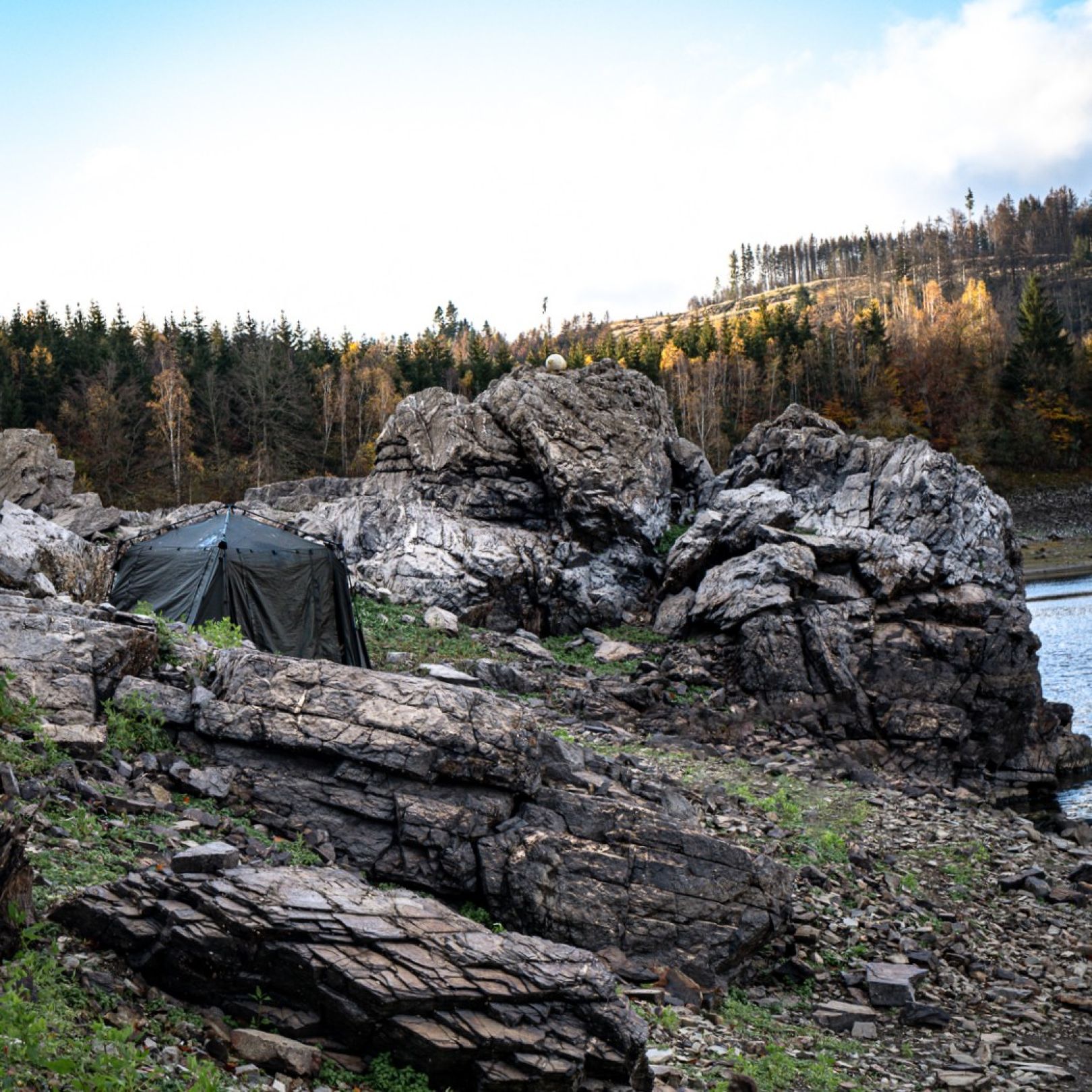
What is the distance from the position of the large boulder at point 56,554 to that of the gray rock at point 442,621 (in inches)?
329

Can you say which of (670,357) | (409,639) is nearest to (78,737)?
(409,639)

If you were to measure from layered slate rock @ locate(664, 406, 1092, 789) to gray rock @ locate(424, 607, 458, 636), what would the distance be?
22.5 feet

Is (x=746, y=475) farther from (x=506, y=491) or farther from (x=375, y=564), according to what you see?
(x=375, y=564)

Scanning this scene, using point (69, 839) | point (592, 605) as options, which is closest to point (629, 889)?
point (69, 839)

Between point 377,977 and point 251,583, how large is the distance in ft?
49.2

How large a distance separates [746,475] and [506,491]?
8.94 meters

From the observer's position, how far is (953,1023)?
385 inches

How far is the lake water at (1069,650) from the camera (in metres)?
22.6

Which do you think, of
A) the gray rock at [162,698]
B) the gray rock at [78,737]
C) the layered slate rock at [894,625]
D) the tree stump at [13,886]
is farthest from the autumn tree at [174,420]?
the tree stump at [13,886]

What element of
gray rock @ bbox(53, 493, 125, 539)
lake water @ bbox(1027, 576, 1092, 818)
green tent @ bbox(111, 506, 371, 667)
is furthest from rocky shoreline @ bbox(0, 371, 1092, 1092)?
gray rock @ bbox(53, 493, 125, 539)

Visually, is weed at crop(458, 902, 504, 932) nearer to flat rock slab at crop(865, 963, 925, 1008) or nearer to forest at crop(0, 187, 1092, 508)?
flat rock slab at crop(865, 963, 925, 1008)

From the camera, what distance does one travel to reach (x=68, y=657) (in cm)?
1037

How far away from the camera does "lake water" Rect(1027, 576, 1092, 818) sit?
2258 cm

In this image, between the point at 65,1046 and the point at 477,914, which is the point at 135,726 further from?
the point at 65,1046
